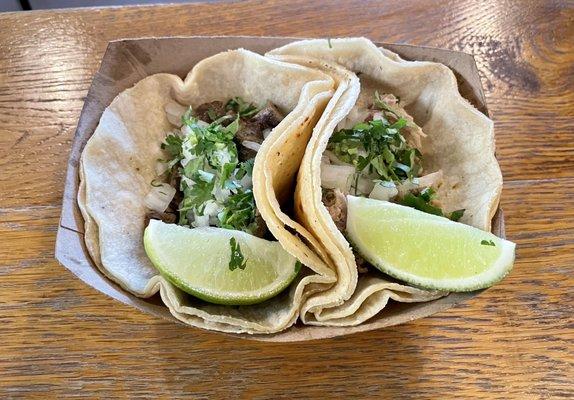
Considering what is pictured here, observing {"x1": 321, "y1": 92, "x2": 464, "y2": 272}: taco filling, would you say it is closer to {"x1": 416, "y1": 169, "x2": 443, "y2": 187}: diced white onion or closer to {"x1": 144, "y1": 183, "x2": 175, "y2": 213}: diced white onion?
{"x1": 416, "y1": 169, "x2": 443, "y2": 187}: diced white onion

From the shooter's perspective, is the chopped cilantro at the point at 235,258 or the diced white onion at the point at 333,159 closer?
the chopped cilantro at the point at 235,258

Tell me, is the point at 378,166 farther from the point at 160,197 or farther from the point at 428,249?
the point at 160,197

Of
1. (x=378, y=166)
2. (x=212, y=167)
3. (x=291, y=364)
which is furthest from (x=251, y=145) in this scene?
(x=291, y=364)

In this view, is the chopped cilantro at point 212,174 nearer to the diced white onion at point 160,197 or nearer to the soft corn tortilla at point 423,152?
the diced white onion at point 160,197

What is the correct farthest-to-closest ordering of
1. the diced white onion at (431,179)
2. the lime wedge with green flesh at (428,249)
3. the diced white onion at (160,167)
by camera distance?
the diced white onion at (160,167), the diced white onion at (431,179), the lime wedge with green flesh at (428,249)

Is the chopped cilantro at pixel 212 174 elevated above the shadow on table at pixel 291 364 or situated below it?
above

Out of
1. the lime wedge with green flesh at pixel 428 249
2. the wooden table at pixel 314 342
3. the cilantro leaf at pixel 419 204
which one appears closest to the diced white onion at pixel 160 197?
the wooden table at pixel 314 342

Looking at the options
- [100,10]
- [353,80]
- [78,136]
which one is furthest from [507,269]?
[100,10]

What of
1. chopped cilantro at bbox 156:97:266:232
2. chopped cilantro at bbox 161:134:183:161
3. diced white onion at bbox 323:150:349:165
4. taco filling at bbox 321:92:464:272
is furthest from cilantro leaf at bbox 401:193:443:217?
chopped cilantro at bbox 161:134:183:161
